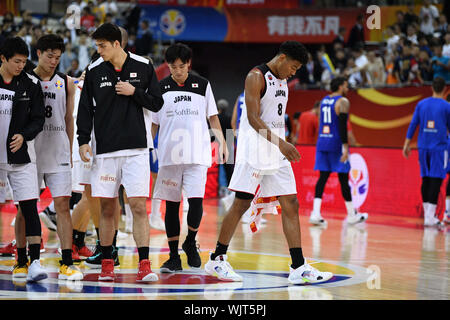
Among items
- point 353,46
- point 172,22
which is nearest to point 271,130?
point 353,46

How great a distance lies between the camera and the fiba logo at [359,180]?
14508 mm

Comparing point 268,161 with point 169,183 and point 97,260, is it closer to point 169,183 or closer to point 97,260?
point 169,183

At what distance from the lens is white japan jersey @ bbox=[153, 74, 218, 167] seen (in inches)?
286

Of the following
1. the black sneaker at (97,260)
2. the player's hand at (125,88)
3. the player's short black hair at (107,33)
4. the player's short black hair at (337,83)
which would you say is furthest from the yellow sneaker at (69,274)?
the player's short black hair at (337,83)

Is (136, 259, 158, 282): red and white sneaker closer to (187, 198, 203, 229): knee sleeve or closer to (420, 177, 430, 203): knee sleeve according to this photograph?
(187, 198, 203, 229): knee sleeve

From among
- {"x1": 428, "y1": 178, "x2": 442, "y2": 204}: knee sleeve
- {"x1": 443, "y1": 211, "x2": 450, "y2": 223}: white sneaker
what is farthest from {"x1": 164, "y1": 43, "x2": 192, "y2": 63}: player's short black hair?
{"x1": 443, "y1": 211, "x2": 450, "y2": 223}: white sneaker

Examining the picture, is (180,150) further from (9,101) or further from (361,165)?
(361,165)

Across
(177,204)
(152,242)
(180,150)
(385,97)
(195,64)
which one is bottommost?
(152,242)

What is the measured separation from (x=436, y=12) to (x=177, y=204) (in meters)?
15.9

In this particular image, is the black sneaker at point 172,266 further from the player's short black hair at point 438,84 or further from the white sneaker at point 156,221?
the player's short black hair at point 438,84

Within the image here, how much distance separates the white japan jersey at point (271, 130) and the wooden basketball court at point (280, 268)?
1051mm

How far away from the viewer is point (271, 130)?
263 inches

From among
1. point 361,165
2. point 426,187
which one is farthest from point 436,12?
point 426,187
